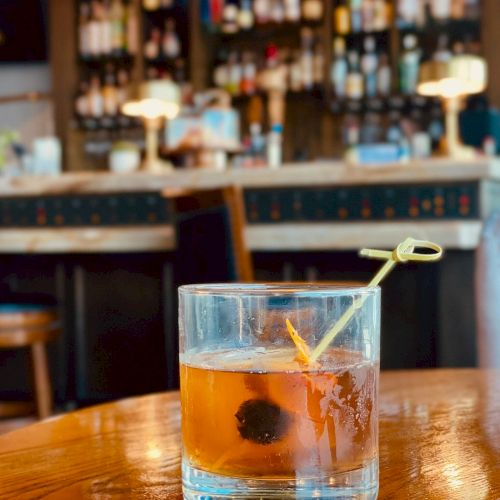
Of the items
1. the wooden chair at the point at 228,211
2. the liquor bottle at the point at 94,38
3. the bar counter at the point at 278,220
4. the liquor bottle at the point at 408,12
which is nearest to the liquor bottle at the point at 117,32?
the liquor bottle at the point at 94,38

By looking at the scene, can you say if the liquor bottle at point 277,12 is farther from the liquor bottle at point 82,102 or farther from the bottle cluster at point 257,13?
the liquor bottle at point 82,102

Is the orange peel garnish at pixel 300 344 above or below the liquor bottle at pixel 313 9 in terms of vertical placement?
below

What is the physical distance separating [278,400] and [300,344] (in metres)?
0.04

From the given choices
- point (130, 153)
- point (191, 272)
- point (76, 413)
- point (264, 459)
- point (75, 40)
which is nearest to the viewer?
point (264, 459)

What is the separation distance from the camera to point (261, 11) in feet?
16.4

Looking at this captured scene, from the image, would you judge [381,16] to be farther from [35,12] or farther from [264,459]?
[264,459]

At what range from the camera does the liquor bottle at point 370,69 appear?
15.9 ft

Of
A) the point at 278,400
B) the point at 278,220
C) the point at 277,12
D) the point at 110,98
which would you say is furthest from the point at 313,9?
the point at 278,400

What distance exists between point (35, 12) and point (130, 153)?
113 inches

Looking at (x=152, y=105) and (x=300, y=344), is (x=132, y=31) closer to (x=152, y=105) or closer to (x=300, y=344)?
(x=152, y=105)

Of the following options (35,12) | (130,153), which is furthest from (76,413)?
(35,12)

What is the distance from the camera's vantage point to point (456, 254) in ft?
8.17

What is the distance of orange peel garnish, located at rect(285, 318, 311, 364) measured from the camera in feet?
1.66

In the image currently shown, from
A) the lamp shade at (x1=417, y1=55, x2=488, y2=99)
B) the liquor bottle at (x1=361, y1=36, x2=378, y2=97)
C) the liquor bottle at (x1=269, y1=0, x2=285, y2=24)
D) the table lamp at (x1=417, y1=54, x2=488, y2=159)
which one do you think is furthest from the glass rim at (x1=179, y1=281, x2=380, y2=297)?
the liquor bottle at (x1=269, y1=0, x2=285, y2=24)
